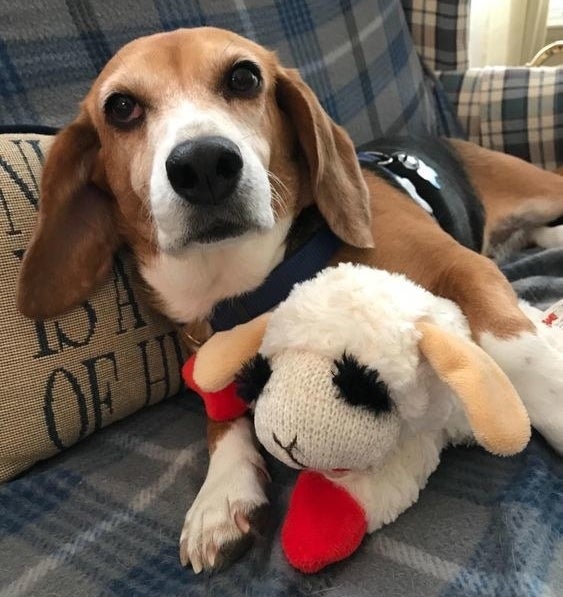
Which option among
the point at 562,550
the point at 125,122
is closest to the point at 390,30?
the point at 125,122

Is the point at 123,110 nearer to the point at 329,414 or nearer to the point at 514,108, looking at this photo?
the point at 329,414

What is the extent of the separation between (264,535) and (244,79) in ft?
2.59

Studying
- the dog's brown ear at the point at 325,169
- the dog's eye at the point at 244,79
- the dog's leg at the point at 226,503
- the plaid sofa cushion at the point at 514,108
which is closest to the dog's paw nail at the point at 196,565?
the dog's leg at the point at 226,503

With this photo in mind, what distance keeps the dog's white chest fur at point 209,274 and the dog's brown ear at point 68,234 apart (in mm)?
113

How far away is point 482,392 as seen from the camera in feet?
2.49

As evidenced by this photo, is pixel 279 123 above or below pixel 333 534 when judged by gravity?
above

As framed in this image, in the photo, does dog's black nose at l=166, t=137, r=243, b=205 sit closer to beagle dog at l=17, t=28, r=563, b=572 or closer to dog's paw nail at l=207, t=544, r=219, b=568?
beagle dog at l=17, t=28, r=563, b=572

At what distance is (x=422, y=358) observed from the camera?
83cm

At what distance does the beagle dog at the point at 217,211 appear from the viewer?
1.00 meters

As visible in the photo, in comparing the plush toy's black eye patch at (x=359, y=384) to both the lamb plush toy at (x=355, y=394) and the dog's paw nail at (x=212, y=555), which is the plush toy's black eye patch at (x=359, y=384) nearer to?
the lamb plush toy at (x=355, y=394)

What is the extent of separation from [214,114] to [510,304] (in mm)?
573

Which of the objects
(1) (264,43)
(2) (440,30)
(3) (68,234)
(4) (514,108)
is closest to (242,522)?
(3) (68,234)

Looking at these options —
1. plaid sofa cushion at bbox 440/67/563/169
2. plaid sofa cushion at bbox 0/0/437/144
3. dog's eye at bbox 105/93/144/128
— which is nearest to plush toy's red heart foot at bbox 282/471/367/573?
dog's eye at bbox 105/93/144/128

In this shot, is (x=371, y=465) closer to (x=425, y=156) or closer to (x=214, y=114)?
(x=214, y=114)
